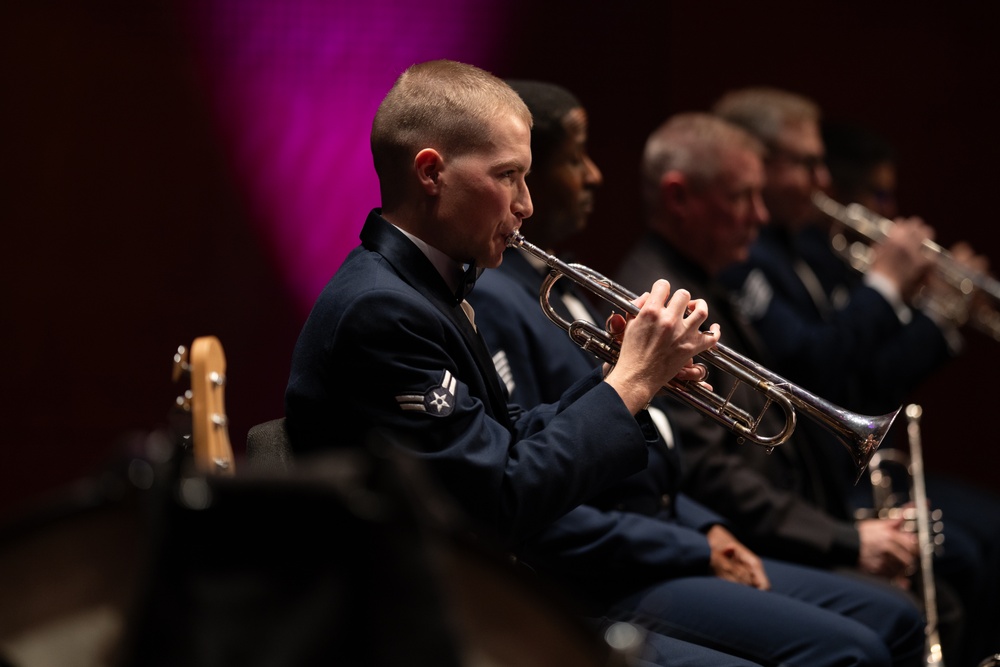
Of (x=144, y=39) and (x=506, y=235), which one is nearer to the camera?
(x=506, y=235)

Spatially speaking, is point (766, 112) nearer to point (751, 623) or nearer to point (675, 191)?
point (675, 191)

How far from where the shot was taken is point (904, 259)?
13.6 feet

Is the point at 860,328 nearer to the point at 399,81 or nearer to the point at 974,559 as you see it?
the point at 974,559

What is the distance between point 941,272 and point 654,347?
2.99 meters

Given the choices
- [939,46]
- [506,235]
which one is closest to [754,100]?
[939,46]

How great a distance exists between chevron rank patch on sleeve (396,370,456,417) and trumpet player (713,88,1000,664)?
1.85m

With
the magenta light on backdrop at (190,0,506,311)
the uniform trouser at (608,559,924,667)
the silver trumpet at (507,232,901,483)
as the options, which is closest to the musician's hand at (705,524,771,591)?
the uniform trouser at (608,559,924,667)

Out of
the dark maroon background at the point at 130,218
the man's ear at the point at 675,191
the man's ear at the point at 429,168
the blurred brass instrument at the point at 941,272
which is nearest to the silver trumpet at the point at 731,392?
the man's ear at the point at 429,168

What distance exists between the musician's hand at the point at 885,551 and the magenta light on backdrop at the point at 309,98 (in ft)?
6.60

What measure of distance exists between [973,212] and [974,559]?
2.33 meters

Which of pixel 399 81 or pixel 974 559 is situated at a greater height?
pixel 399 81

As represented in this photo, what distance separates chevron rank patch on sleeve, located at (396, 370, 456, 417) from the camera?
5.91 ft

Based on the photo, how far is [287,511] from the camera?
942 millimetres

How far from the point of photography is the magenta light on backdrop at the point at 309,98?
4.03m
